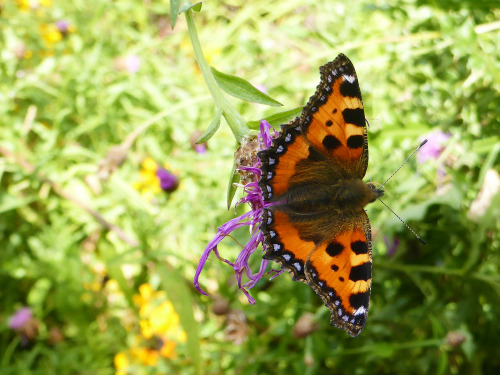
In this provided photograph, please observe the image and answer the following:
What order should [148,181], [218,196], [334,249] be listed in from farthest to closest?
[148,181], [218,196], [334,249]

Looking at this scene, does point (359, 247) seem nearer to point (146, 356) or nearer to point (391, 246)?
point (391, 246)

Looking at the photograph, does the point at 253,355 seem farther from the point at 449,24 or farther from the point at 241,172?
the point at 449,24

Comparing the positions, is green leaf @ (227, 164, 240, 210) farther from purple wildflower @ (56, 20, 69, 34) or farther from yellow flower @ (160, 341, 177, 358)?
purple wildflower @ (56, 20, 69, 34)

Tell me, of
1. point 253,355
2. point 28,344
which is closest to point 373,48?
point 253,355

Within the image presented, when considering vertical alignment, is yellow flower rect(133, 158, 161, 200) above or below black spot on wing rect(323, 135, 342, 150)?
below

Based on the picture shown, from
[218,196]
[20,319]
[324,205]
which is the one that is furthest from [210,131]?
[20,319]

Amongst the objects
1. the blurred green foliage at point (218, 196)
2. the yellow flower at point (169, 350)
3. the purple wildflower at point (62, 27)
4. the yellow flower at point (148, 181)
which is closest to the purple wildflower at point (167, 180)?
the blurred green foliage at point (218, 196)

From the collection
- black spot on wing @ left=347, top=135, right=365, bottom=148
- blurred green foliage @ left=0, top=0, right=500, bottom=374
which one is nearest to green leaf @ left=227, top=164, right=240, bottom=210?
blurred green foliage @ left=0, top=0, right=500, bottom=374
